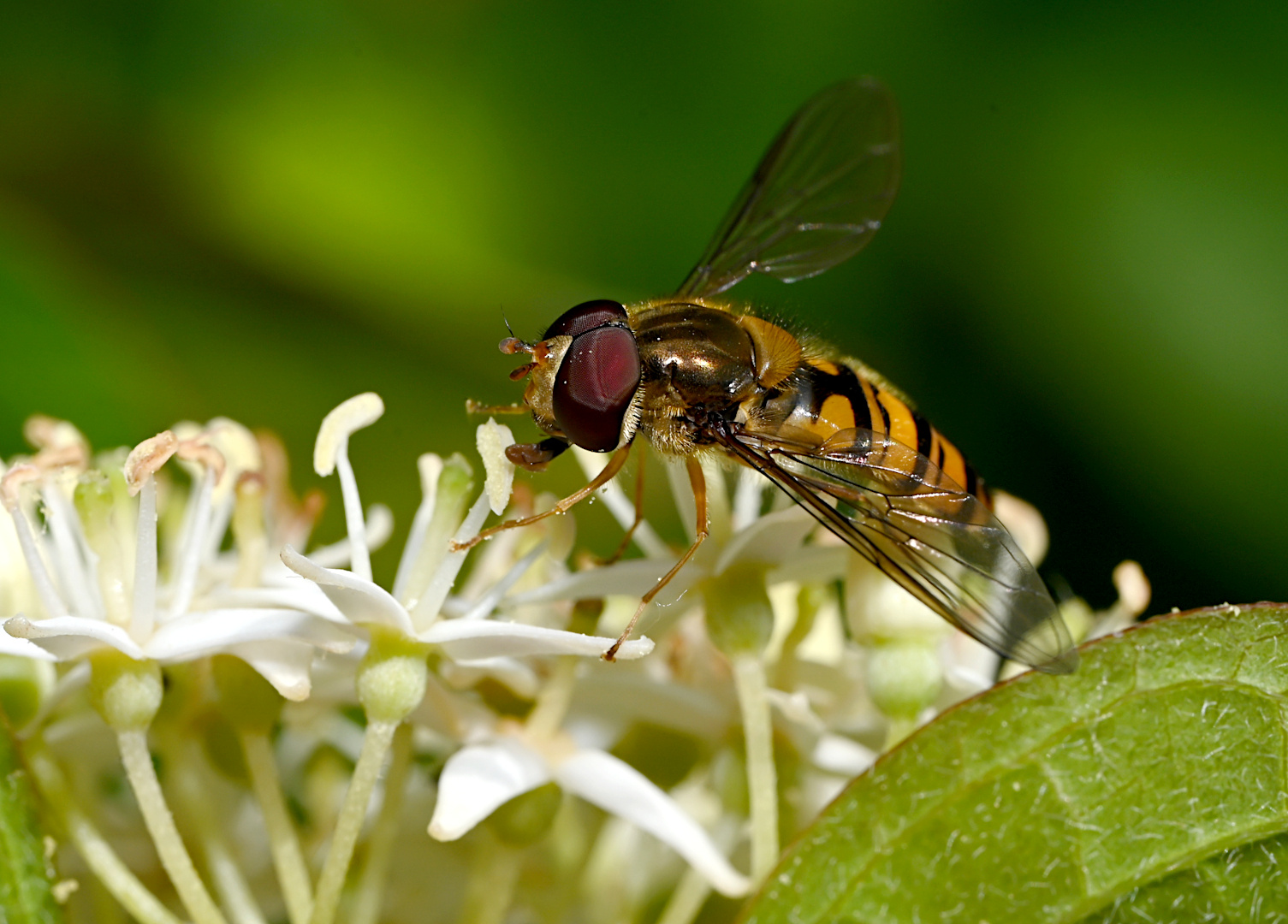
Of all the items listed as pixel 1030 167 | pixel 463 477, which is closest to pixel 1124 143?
pixel 1030 167

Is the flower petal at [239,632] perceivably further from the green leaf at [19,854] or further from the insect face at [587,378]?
the insect face at [587,378]

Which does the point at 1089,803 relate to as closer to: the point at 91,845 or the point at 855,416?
the point at 855,416

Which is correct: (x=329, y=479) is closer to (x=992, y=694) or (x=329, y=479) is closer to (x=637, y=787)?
(x=637, y=787)

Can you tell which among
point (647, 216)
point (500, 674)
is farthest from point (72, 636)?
point (647, 216)

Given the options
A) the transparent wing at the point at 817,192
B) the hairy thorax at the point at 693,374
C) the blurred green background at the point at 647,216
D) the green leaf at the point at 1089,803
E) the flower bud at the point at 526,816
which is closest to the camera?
the green leaf at the point at 1089,803

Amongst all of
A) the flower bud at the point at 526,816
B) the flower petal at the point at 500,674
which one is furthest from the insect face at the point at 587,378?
the flower bud at the point at 526,816

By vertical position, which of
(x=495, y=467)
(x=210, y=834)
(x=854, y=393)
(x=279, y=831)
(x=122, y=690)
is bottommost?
(x=210, y=834)

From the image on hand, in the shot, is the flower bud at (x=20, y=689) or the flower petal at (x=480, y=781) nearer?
the flower petal at (x=480, y=781)
